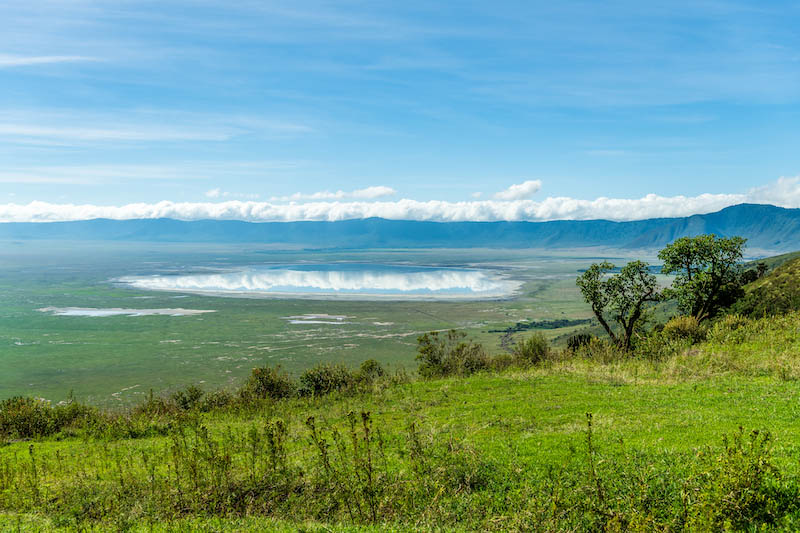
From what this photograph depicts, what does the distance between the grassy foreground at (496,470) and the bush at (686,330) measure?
23.9 ft

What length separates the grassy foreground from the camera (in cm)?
701

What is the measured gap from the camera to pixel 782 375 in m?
13.7

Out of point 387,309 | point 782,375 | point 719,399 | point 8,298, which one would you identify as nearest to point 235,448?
point 719,399

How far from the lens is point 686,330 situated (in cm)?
2369

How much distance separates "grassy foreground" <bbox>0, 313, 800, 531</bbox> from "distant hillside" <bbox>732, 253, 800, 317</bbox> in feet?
68.2

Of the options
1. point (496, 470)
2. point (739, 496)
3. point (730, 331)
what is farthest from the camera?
point (730, 331)

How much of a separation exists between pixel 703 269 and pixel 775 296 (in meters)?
9.61

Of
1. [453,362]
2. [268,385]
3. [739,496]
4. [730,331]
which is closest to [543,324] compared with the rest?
[453,362]

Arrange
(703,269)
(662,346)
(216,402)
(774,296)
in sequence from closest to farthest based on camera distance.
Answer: (662,346) → (216,402) → (703,269) → (774,296)

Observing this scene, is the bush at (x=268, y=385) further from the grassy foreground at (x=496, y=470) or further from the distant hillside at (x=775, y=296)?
the distant hillside at (x=775, y=296)

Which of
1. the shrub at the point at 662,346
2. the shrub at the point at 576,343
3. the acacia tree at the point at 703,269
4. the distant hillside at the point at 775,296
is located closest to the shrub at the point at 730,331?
the shrub at the point at 662,346

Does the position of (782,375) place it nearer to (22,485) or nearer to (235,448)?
(235,448)

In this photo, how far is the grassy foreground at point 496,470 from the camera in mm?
7008

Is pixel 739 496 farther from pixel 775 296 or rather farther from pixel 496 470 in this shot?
pixel 775 296
